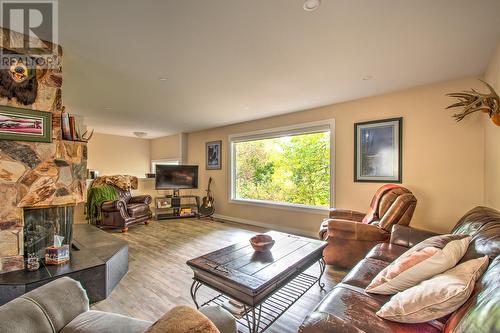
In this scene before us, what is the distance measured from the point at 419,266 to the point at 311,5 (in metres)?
1.82

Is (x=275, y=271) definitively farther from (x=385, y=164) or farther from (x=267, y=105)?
(x=267, y=105)

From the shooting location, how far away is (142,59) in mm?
2406

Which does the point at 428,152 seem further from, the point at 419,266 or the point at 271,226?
the point at 271,226

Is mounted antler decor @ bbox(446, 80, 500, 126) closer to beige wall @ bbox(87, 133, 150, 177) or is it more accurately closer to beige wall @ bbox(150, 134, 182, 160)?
beige wall @ bbox(150, 134, 182, 160)

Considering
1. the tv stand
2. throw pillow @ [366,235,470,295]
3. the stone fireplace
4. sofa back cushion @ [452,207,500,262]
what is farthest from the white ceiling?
the tv stand

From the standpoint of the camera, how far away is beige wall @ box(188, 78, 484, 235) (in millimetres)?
2840

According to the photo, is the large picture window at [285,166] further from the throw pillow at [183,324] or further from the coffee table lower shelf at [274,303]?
the throw pillow at [183,324]

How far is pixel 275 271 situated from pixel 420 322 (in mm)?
885

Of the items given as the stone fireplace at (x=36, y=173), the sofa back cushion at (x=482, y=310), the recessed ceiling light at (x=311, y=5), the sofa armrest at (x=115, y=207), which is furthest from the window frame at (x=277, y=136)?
the stone fireplace at (x=36, y=173)

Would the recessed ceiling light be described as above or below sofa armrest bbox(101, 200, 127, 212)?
above

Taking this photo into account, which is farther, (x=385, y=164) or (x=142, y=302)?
(x=385, y=164)

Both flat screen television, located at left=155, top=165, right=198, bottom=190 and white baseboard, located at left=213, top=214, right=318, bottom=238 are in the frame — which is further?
flat screen television, located at left=155, top=165, right=198, bottom=190

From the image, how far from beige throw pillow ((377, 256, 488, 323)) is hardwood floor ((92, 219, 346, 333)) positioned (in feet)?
3.22

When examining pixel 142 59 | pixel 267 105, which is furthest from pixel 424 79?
pixel 142 59
